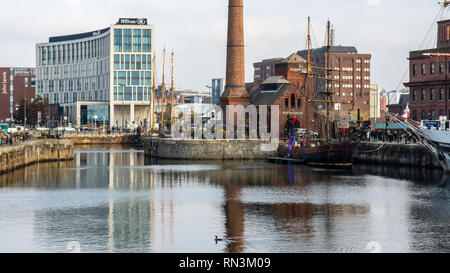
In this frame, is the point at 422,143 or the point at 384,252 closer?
the point at 384,252

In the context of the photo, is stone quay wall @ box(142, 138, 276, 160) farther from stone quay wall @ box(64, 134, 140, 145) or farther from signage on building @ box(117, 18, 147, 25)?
signage on building @ box(117, 18, 147, 25)

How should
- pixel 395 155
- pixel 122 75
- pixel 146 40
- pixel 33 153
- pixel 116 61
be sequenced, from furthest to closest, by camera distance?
pixel 122 75
pixel 116 61
pixel 146 40
pixel 33 153
pixel 395 155

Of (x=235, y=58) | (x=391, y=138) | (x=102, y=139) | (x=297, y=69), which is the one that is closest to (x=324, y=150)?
(x=391, y=138)

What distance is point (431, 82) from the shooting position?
100 meters

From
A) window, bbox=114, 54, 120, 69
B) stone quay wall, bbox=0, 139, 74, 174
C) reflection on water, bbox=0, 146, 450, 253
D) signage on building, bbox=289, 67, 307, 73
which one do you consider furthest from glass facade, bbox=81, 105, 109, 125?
reflection on water, bbox=0, 146, 450, 253

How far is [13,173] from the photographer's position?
236 ft

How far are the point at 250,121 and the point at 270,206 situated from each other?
58.8 metres

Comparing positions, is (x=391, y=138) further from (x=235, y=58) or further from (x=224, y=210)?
(x=224, y=210)

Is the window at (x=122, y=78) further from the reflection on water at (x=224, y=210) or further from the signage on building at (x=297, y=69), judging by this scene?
the reflection on water at (x=224, y=210)

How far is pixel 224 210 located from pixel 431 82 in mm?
61825

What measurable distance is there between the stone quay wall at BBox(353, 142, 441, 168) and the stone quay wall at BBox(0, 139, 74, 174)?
39.7 meters

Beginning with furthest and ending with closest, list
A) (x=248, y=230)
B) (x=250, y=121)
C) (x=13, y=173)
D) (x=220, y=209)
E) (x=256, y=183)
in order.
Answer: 1. (x=250, y=121)
2. (x=13, y=173)
3. (x=256, y=183)
4. (x=220, y=209)
5. (x=248, y=230)
